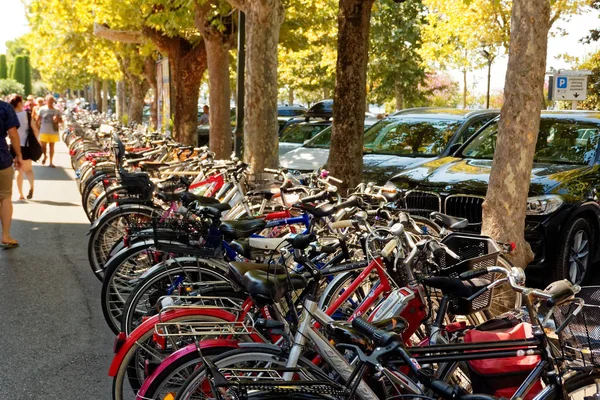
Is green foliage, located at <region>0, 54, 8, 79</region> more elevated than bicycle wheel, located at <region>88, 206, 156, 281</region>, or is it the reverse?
green foliage, located at <region>0, 54, 8, 79</region>

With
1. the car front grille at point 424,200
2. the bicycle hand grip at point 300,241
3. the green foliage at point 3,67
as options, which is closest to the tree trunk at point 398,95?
the car front grille at point 424,200

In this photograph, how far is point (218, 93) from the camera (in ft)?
48.8

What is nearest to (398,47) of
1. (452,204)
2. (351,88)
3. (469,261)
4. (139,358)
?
(351,88)

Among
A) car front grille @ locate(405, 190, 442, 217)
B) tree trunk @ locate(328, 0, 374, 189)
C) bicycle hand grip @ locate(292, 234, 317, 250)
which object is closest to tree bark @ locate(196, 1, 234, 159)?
tree trunk @ locate(328, 0, 374, 189)

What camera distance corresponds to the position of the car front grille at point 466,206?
7758 millimetres

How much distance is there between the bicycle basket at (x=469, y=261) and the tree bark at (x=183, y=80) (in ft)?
46.7

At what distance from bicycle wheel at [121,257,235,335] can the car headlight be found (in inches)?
144

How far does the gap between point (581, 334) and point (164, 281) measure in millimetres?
2737

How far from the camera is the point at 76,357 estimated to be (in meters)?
5.62

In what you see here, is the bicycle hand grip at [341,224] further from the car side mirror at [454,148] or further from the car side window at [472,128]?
the car side window at [472,128]

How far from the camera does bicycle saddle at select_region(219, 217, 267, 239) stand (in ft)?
16.2

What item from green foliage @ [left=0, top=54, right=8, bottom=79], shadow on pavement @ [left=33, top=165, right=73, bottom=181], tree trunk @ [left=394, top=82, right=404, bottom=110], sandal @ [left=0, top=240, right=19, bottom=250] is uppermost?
green foliage @ [left=0, top=54, right=8, bottom=79]

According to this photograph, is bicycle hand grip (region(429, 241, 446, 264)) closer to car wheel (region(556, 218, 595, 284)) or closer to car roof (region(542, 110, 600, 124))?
car wheel (region(556, 218, 595, 284))

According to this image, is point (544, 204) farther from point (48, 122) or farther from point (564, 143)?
point (48, 122)
